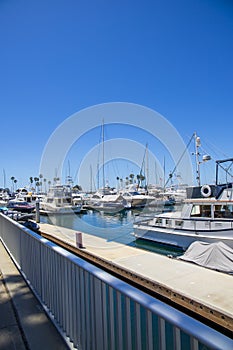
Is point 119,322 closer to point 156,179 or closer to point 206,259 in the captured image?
point 206,259

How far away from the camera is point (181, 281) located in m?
6.62

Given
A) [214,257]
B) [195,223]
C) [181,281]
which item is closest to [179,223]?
[195,223]

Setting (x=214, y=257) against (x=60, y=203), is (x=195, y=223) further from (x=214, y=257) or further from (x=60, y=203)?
(x=60, y=203)

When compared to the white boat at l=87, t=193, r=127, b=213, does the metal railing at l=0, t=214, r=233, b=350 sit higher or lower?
higher

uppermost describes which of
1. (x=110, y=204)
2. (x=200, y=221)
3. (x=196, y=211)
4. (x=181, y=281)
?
(x=196, y=211)

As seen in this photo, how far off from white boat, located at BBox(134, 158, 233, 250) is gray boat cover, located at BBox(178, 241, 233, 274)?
307 centimetres

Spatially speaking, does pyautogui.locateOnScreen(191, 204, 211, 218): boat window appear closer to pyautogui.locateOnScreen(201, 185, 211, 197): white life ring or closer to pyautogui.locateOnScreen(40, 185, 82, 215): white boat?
pyautogui.locateOnScreen(201, 185, 211, 197): white life ring

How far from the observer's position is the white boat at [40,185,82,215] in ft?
108

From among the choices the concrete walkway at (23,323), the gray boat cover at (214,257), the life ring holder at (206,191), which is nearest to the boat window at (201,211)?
the life ring holder at (206,191)

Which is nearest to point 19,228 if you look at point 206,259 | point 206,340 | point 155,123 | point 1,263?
point 1,263

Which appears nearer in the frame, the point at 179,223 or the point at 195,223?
the point at 195,223

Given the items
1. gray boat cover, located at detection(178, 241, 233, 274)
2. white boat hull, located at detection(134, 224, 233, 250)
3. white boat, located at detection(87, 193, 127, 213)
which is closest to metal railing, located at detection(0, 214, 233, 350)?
gray boat cover, located at detection(178, 241, 233, 274)

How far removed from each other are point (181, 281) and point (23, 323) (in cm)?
507

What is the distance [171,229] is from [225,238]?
3.21 m
